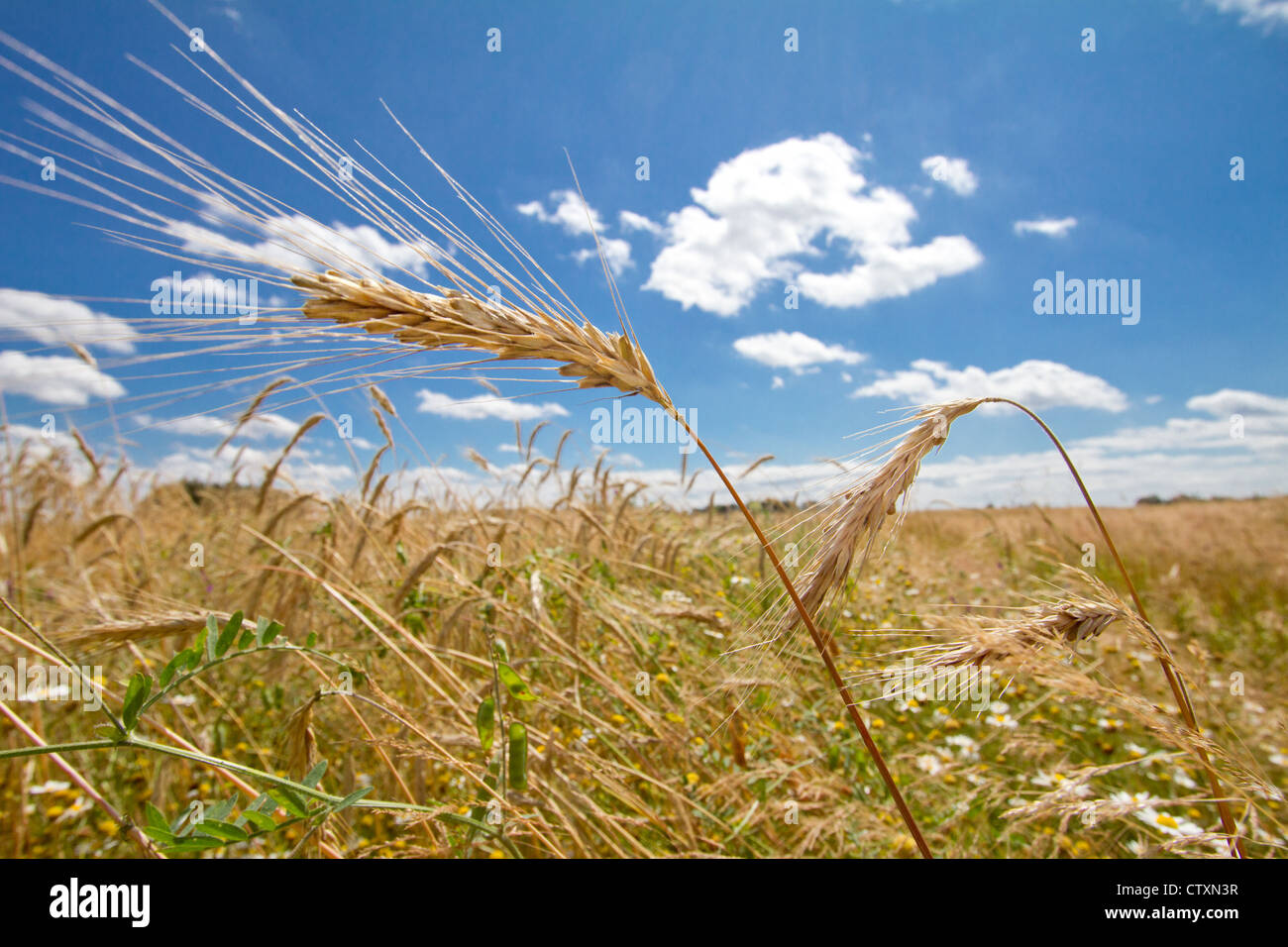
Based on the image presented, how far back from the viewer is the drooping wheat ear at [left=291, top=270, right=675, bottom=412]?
971mm

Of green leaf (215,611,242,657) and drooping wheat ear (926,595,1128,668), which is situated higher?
green leaf (215,611,242,657)

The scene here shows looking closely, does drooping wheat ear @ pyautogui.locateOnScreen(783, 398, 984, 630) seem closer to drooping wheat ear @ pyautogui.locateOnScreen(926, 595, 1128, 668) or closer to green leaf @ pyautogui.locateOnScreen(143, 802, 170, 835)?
drooping wheat ear @ pyautogui.locateOnScreen(926, 595, 1128, 668)

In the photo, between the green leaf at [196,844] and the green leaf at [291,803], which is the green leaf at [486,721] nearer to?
the green leaf at [291,803]

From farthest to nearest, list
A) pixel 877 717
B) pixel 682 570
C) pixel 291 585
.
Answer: pixel 682 570
pixel 877 717
pixel 291 585

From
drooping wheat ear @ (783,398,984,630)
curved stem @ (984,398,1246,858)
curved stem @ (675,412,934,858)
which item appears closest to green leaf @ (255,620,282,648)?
curved stem @ (675,412,934,858)

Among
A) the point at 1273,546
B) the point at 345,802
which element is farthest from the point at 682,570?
the point at 1273,546

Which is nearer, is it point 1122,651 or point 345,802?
point 345,802

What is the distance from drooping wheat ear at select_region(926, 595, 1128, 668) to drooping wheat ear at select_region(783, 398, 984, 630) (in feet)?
0.67

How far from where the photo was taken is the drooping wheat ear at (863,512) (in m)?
1.02

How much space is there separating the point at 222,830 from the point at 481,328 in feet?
2.63

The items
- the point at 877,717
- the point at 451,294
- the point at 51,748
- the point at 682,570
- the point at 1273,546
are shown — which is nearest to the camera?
the point at 51,748
